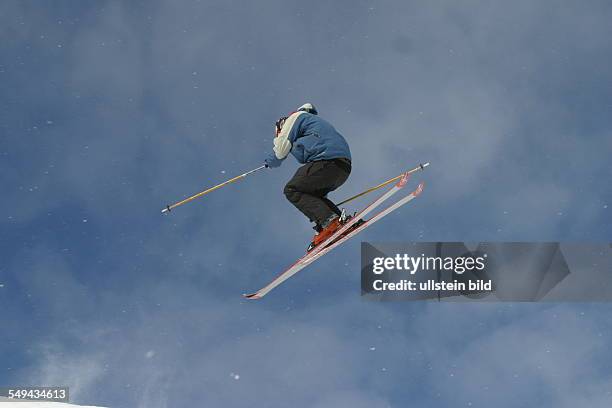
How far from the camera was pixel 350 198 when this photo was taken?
1549 cm

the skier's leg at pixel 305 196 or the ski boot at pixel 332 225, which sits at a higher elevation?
the skier's leg at pixel 305 196

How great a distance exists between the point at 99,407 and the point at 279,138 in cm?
585

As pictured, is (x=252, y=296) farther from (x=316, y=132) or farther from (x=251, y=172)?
(x=316, y=132)

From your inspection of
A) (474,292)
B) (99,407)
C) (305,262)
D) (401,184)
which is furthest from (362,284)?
(99,407)

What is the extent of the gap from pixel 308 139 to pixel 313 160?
15.3 inches

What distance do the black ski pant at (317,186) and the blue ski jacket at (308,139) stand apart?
16 centimetres

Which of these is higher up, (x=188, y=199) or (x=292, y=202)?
(x=188, y=199)

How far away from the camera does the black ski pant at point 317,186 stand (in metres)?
13.7

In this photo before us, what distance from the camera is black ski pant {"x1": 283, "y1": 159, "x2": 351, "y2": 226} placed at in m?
13.7

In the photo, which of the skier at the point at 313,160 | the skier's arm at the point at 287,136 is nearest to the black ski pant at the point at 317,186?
the skier at the point at 313,160

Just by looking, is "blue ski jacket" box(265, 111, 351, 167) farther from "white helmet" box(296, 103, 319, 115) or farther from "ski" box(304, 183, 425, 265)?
"ski" box(304, 183, 425, 265)

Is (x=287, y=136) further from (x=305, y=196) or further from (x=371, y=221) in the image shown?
(x=371, y=221)

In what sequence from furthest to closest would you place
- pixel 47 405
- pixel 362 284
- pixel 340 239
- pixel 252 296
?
pixel 362 284
pixel 252 296
pixel 340 239
pixel 47 405

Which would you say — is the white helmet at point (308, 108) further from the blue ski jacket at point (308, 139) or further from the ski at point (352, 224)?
the ski at point (352, 224)
